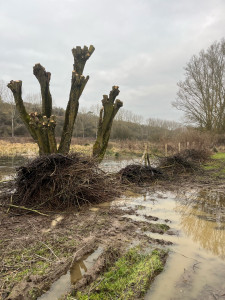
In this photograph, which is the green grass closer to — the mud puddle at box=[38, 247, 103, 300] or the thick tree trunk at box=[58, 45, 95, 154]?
the mud puddle at box=[38, 247, 103, 300]

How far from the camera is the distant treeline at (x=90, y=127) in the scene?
141ft

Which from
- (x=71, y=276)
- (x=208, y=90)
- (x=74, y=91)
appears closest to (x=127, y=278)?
(x=71, y=276)

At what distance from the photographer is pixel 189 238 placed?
4082 mm

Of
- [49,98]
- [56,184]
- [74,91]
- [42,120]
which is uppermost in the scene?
[74,91]

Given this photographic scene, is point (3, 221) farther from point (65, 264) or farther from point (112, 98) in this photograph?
point (112, 98)

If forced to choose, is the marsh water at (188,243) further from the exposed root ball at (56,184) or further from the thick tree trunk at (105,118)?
the thick tree trunk at (105,118)

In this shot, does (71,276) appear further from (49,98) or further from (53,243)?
(49,98)

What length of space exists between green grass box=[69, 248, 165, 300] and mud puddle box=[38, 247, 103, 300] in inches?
7.4

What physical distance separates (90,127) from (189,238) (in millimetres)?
55752

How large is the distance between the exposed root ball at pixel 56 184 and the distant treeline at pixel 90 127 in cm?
2839

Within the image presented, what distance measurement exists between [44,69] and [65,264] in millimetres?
7592

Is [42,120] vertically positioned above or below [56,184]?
above

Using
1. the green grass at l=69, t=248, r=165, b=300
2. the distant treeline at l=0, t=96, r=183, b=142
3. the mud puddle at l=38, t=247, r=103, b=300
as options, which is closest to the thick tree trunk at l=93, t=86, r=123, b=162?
the mud puddle at l=38, t=247, r=103, b=300

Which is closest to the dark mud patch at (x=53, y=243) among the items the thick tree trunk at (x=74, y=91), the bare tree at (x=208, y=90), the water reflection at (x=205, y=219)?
the water reflection at (x=205, y=219)
